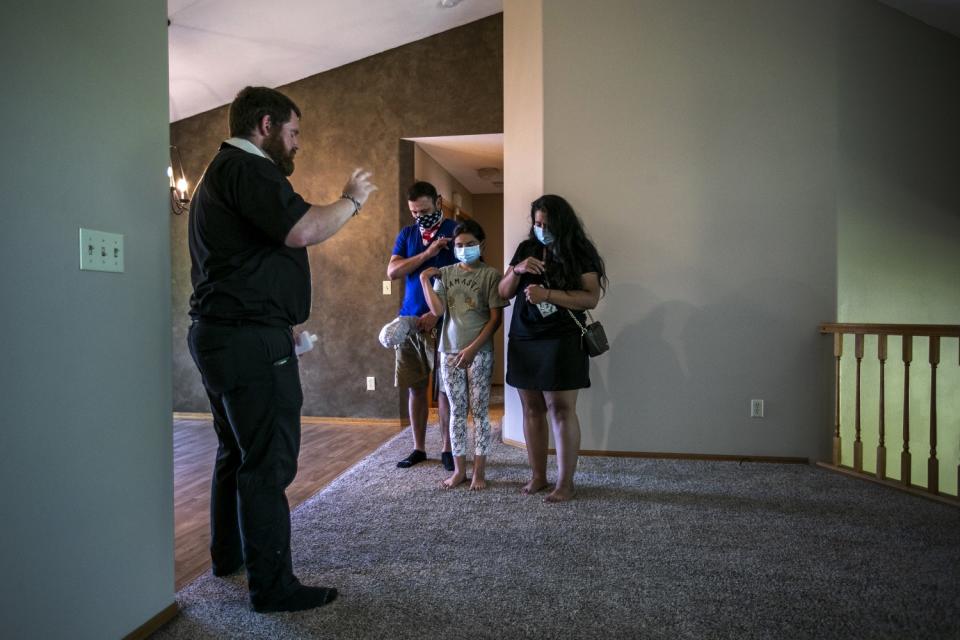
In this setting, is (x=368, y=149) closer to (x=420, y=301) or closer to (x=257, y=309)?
(x=420, y=301)

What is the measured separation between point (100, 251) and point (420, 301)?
6.19 ft

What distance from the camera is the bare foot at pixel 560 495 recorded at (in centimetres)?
256

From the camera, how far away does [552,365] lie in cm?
257

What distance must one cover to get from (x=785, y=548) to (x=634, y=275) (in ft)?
5.84

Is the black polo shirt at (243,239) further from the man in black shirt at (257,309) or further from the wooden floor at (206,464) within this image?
the wooden floor at (206,464)

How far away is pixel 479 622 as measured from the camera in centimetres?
156

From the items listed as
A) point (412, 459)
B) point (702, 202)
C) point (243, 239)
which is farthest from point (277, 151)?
point (702, 202)

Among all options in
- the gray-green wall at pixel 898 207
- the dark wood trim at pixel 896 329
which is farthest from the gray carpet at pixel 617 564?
the gray-green wall at pixel 898 207

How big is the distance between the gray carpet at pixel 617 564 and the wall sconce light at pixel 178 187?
9.72 ft

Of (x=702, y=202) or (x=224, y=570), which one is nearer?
(x=224, y=570)

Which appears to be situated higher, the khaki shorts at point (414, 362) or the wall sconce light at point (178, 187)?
the wall sconce light at point (178, 187)

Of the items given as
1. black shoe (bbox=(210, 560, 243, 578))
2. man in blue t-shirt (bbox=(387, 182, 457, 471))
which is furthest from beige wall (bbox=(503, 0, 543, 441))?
black shoe (bbox=(210, 560, 243, 578))

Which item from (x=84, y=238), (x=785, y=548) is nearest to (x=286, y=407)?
(x=84, y=238)

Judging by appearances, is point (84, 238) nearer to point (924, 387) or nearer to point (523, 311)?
point (523, 311)
